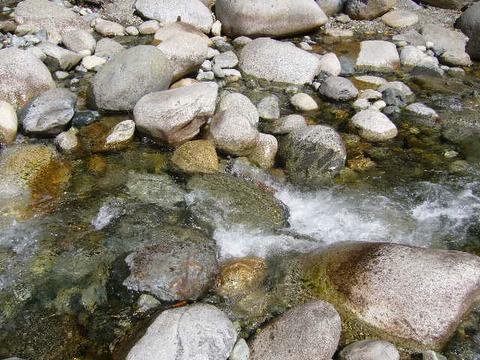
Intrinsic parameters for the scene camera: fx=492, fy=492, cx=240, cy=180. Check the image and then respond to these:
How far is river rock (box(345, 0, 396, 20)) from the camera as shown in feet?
37.4

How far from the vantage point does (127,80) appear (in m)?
7.04

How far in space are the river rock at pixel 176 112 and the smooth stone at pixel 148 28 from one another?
347cm

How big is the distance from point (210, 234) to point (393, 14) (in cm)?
859

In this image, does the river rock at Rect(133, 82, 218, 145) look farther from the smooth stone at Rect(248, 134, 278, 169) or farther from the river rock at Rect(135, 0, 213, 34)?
the river rock at Rect(135, 0, 213, 34)

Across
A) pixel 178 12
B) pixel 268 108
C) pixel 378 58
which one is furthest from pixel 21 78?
pixel 378 58

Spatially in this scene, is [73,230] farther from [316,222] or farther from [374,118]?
[374,118]

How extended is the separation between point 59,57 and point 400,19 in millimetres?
7542

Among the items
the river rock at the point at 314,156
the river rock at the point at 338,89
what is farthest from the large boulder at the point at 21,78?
the river rock at the point at 338,89

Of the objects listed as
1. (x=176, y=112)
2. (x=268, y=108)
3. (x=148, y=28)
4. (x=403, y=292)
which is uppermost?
(x=403, y=292)

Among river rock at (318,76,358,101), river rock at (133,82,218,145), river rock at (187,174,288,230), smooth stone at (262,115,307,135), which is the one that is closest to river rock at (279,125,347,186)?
smooth stone at (262,115,307,135)

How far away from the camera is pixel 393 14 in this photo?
1152cm

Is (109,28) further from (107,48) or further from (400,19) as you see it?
(400,19)

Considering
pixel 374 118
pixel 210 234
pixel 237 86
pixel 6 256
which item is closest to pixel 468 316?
pixel 210 234

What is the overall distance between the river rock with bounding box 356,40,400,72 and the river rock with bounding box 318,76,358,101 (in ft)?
4.54
